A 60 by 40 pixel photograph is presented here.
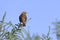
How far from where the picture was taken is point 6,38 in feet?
39.7

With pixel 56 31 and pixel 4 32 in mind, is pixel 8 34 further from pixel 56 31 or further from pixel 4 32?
pixel 56 31

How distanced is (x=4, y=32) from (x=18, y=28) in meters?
0.25

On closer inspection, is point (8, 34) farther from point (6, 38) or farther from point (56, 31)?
point (56, 31)

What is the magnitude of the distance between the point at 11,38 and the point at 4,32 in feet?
0.55

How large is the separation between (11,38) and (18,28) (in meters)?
0.25

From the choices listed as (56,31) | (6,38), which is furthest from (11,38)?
(56,31)

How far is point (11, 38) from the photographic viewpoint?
1206 cm

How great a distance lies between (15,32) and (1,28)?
245mm

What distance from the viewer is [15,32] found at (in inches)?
480

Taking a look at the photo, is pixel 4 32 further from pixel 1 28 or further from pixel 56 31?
pixel 56 31

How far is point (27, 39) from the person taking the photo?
1212 centimetres

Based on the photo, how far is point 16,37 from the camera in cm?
1211

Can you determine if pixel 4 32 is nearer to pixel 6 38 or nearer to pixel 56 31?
pixel 6 38

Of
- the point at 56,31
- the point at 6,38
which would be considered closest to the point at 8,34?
the point at 6,38
